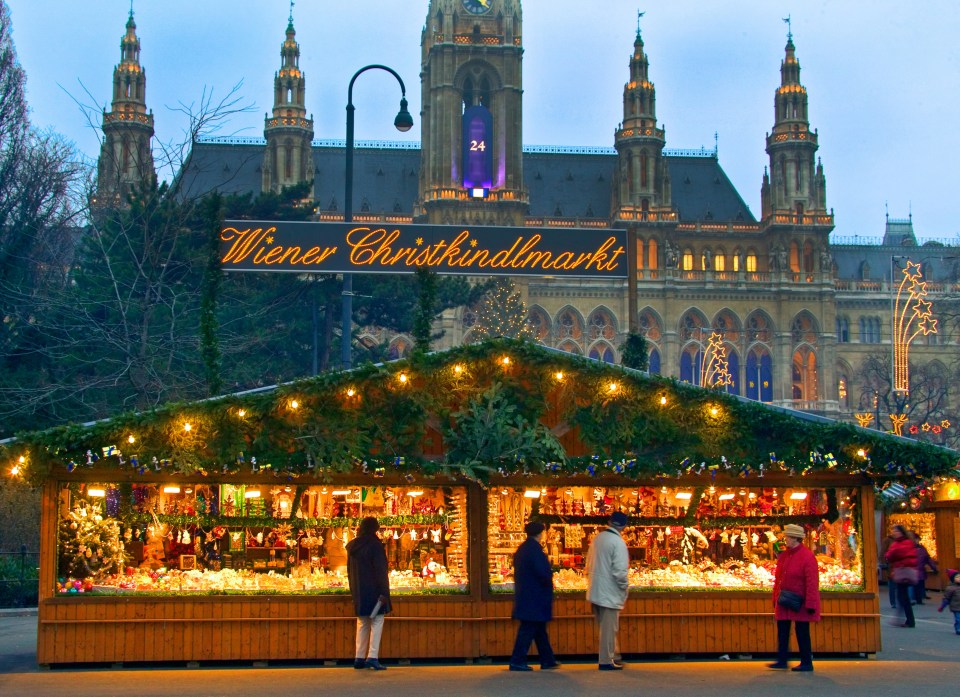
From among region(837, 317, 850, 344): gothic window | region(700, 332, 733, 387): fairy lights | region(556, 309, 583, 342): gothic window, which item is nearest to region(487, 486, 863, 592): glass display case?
region(700, 332, 733, 387): fairy lights

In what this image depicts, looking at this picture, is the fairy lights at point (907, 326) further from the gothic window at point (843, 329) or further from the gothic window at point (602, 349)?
the gothic window at point (602, 349)

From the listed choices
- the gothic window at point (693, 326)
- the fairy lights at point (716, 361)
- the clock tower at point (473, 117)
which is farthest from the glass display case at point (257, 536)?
the gothic window at point (693, 326)

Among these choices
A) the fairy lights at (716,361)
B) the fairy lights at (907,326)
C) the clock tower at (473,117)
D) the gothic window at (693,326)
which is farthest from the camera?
the gothic window at (693,326)

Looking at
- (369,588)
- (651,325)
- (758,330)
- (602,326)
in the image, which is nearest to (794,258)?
(758,330)

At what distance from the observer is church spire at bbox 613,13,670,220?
88438 millimetres

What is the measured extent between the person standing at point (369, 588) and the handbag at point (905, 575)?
752cm

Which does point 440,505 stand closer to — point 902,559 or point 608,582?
point 608,582

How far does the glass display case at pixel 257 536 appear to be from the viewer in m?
12.9

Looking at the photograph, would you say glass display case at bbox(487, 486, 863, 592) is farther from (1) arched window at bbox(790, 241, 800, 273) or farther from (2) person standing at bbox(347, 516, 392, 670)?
(1) arched window at bbox(790, 241, 800, 273)

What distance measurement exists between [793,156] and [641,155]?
10.8 metres

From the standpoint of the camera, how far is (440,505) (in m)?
13.3

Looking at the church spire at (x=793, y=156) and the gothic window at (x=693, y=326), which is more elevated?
the church spire at (x=793, y=156)

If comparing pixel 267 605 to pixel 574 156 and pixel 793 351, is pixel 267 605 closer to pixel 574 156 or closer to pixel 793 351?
pixel 793 351

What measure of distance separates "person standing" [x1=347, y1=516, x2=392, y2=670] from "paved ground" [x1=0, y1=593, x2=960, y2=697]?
0.22 m
